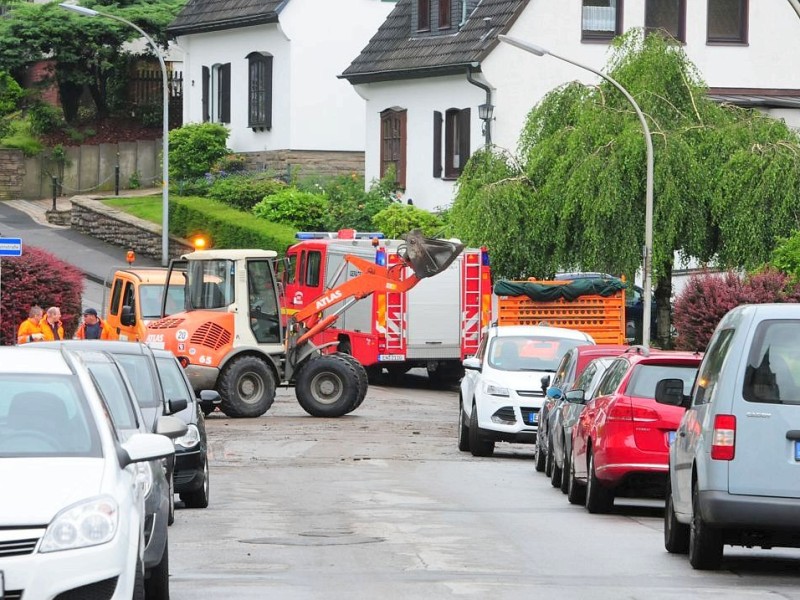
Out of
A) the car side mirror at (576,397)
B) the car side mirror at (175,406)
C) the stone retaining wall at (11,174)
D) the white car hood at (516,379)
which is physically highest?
the stone retaining wall at (11,174)

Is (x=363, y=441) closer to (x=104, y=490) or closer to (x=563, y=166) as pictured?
(x=563, y=166)

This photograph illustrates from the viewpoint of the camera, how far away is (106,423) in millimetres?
9742

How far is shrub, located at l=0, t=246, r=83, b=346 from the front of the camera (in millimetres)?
40094

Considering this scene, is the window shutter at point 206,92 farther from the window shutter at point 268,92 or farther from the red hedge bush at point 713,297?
the red hedge bush at point 713,297

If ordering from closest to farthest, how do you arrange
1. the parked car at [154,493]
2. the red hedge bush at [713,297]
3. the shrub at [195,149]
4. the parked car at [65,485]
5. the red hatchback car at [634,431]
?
the parked car at [65,485], the parked car at [154,493], the red hatchback car at [634,431], the red hedge bush at [713,297], the shrub at [195,149]

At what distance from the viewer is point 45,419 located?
32.2 feet

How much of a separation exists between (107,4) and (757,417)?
55.1 m

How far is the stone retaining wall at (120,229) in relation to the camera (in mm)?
54250

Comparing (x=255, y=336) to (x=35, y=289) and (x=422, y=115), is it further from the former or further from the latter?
(x=422, y=115)

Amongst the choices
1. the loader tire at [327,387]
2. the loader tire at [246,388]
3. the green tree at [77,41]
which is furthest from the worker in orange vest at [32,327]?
the green tree at [77,41]

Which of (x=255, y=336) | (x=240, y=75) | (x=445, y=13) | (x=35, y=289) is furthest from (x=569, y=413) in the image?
(x=240, y=75)

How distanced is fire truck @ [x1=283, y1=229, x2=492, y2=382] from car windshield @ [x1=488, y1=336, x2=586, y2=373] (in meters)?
10.3

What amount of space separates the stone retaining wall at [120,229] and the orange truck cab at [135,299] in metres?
17.8

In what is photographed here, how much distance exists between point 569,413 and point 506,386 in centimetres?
484
